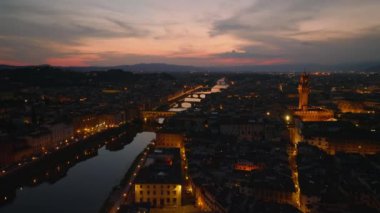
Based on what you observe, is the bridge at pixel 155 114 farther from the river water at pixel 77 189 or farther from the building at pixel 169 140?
the river water at pixel 77 189

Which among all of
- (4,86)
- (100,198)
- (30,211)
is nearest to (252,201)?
(100,198)

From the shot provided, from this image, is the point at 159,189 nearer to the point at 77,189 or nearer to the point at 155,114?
the point at 77,189

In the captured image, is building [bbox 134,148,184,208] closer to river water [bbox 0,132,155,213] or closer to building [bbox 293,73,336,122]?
river water [bbox 0,132,155,213]

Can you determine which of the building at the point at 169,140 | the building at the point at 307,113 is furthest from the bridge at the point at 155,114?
the building at the point at 169,140

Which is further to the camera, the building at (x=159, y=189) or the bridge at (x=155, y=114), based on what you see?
the bridge at (x=155, y=114)

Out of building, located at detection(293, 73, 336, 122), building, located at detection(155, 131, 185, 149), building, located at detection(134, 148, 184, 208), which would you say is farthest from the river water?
building, located at detection(293, 73, 336, 122)

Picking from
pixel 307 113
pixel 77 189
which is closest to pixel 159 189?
pixel 77 189

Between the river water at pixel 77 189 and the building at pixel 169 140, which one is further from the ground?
the building at pixel 169 140

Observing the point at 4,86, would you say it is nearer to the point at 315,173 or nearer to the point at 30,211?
the point at 30,211

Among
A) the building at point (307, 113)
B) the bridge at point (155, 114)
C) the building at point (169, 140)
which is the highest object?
the building at point (307, 113)
